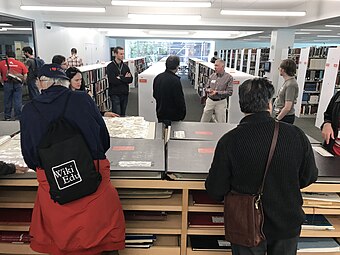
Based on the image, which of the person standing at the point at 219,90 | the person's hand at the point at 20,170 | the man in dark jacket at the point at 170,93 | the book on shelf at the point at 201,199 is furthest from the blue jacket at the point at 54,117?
the person standing at the point at 219,90

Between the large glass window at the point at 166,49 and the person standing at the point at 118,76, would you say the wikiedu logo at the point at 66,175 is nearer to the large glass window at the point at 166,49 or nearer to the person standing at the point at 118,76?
the person standing at the point at 118,76

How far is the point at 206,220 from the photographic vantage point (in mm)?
1768

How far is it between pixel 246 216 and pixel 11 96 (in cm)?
659

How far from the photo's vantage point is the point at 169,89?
3.53 metres

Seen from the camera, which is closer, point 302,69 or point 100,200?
point 100,200

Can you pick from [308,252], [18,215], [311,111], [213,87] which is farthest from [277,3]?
[18,215]

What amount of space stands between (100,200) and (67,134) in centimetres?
37

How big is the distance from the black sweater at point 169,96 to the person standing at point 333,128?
1747 millimetres

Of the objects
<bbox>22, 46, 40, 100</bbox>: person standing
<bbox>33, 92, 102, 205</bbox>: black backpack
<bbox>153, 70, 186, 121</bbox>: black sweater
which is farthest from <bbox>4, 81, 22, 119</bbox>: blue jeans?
<bbox>33, 92, 102, 205</bbox>: black backpack

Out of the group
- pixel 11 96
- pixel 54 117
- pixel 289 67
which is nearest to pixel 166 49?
pixel 11 96

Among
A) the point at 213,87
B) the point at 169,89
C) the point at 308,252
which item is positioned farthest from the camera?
the point at 213,87

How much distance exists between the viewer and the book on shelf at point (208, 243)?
1.72 metres

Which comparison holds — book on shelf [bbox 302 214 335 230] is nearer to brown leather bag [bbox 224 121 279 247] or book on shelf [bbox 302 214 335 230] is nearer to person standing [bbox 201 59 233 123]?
brown leather bag [bbox 224 121 279 247]

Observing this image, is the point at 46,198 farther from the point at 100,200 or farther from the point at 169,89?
the point at 169,89
